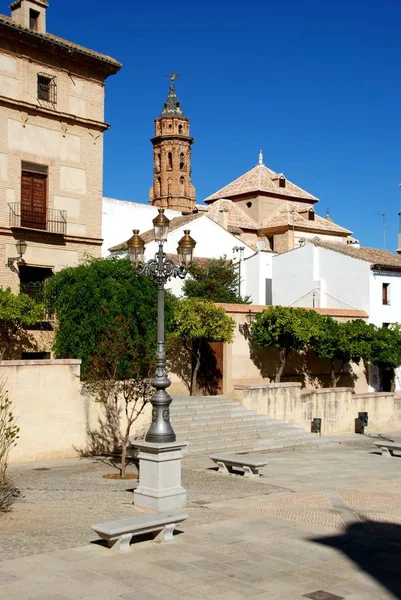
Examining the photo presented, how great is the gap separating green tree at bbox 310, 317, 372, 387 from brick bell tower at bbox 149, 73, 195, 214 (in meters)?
42.4

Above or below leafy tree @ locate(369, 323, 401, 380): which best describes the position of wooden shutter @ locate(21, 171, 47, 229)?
above

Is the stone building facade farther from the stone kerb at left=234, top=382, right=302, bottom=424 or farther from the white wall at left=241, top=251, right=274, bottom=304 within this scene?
the white wall at left=241, top=251, right=274, bottom=304

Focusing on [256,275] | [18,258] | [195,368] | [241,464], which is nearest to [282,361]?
[195,368]

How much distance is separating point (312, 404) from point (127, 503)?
525 inches

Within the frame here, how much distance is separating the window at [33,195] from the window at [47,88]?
7.56 ft

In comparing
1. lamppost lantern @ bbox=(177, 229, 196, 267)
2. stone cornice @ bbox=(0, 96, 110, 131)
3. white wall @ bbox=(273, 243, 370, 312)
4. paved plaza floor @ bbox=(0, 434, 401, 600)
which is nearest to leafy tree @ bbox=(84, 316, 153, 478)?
paved plaza floor @ bbox=(0, 434, 401, 600)

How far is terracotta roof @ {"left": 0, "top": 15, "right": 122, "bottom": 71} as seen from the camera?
2237 centimetres

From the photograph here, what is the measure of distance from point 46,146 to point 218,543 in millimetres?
17027

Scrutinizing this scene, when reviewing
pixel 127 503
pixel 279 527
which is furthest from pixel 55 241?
pixel 279 527

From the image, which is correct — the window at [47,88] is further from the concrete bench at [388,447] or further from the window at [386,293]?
the window at [386,293]

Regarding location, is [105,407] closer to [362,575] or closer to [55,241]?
[55,241]

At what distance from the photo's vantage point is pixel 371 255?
33469 mm

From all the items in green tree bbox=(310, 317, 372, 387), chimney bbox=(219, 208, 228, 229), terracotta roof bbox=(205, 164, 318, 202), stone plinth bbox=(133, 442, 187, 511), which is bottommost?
stone plinth bbox=(133, 442, 187, 511)

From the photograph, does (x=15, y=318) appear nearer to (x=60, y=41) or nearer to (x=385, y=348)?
(x=60, y=41)
